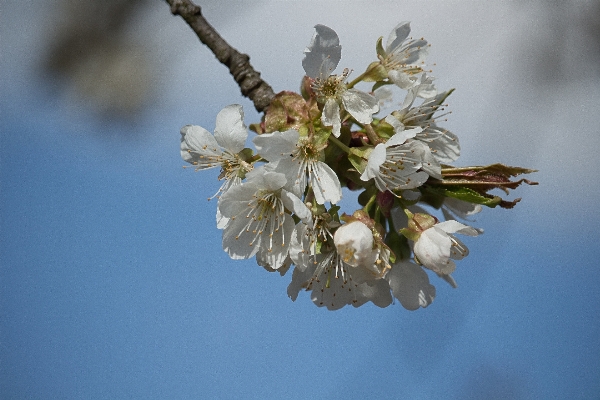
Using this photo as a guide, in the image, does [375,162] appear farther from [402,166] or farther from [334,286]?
[334,286]

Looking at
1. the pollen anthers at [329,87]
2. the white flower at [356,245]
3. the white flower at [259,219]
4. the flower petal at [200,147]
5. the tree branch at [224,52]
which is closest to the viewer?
the white flower at [356,245]

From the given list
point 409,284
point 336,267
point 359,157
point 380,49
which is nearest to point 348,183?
point 359,157

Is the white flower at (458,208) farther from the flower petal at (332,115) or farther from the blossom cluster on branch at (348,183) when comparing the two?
the flower petal at (332,115)

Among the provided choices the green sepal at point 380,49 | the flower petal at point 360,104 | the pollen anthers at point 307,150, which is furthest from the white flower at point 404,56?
the pollen anthers at point 307,150

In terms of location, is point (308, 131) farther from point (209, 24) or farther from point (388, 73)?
point (209, 24)

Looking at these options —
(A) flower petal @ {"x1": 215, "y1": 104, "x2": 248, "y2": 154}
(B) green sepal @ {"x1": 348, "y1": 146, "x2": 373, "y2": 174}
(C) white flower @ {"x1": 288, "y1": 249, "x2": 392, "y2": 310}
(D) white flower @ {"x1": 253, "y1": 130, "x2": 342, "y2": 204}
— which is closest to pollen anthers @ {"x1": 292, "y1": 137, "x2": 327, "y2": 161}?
(D) white flower @ {"x1": 253, "y1": 130, "x2": 342, "y2": 204}

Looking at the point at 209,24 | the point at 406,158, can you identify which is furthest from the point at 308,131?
the point at 209,24
